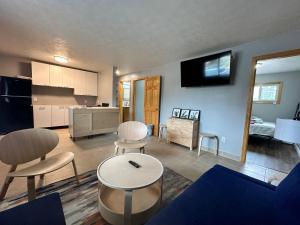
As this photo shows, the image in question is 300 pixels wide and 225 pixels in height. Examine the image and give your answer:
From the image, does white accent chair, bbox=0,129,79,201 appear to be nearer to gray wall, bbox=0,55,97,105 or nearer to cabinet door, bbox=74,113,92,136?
cabinet door, bbox=74,113,92,136

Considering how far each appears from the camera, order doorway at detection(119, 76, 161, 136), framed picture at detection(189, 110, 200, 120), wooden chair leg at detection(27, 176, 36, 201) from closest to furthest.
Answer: wooden chair leg at detection(27, 176, 36, 201) → framed picture at detection(189, 110, 200, 120) → doorway at detection(119, 76, 161, 136)

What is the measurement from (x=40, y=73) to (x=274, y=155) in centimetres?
694

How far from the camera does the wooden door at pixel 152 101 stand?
14.3ft

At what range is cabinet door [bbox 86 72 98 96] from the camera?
5610mm

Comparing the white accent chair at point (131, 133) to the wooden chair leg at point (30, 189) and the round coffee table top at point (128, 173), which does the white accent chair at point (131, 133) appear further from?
the wooden chair leg at point (30, 189)

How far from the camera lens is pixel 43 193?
163 cm

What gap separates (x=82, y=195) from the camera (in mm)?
1622

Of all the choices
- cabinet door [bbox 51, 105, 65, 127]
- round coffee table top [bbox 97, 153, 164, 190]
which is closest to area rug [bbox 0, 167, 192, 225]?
round coffee table top [bbox 97, 153, 164, 190]

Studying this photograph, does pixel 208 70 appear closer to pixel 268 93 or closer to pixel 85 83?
pixel 268 93

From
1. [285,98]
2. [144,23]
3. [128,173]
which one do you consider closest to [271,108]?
[285,98]

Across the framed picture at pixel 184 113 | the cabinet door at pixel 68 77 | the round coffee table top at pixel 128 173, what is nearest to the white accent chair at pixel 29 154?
the round coffee table top at pixel 128 173

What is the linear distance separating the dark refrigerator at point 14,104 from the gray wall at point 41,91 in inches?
29.4

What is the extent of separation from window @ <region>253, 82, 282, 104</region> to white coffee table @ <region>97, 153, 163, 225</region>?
537cm

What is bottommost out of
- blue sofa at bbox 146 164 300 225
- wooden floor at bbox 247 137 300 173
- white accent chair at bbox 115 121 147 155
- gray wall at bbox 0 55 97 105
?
wooden floor at bbox 247 137 300 173
